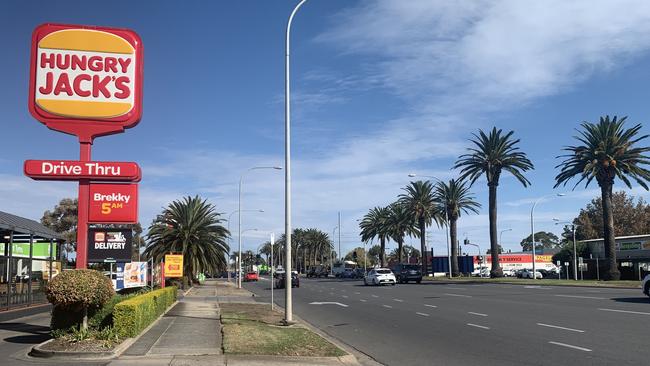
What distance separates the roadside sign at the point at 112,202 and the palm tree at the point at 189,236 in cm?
3354

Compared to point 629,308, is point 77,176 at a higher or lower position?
higher

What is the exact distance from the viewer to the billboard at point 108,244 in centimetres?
2062

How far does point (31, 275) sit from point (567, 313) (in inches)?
922

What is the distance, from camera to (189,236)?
50.2m

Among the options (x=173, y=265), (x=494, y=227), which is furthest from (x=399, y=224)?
(x=173, y=265)

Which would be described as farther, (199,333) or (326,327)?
(326,327)

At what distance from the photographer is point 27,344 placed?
524 inches

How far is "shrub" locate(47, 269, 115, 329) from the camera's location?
12.6 m

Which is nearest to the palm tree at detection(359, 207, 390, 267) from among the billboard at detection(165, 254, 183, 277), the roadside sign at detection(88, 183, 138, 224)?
the billboard at detection(165, 254, 183, 277)

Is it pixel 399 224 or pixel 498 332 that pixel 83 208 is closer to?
pixel 498 332

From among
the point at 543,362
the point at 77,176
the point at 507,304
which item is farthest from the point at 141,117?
the point at 507,304

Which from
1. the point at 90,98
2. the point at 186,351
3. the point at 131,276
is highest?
the point at 90,98

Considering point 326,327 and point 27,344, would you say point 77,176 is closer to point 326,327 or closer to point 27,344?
point 27,344

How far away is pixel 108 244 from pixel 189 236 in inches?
1165
